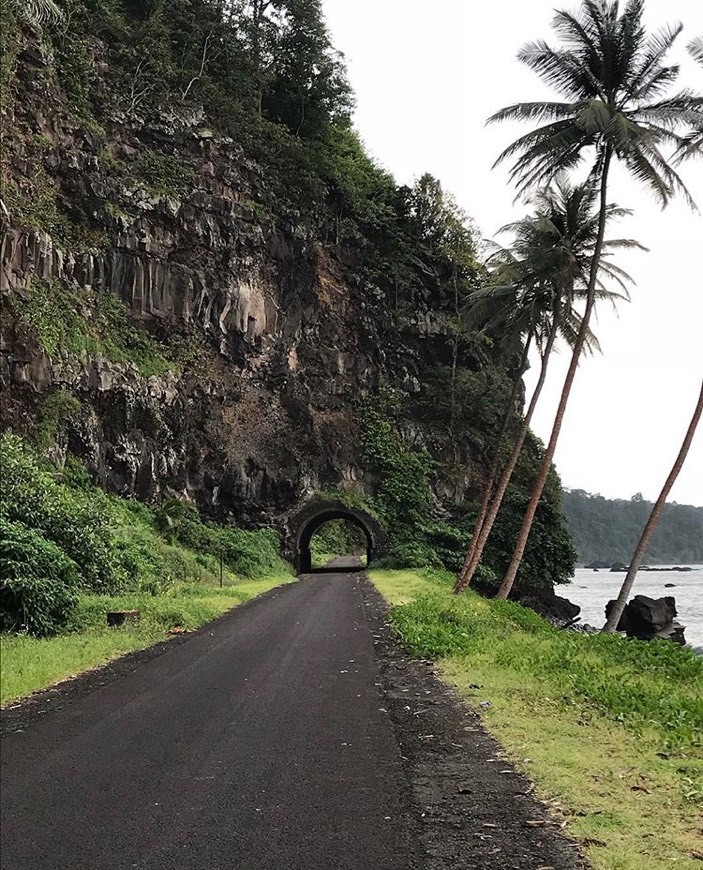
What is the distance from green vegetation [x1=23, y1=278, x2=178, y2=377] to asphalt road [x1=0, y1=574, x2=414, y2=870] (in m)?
18.2

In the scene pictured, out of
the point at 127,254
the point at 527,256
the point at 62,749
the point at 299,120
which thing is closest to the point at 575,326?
the point at 527,256

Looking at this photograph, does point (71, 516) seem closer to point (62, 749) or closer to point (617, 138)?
point (62, 749)

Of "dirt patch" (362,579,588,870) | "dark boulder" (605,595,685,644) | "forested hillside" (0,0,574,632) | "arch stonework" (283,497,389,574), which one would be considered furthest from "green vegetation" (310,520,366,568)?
"dirt patch" (362,579,588,870)

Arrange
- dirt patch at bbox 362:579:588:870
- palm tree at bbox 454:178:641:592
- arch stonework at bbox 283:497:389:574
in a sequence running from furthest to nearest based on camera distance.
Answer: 1. arch stonework at bbox 283:497:389:574
2. palm tree at bbox 454:178:641:592
3. dirt patch at bbox 362:579:588:870

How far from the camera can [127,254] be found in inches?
1172

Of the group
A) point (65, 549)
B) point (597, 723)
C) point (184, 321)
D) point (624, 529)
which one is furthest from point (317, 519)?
point (624, 529)

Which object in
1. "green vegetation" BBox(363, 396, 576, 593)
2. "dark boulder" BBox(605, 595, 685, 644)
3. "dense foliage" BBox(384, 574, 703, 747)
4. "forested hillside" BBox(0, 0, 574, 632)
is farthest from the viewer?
"green vegetation" BBox(363, 396, 576, 593)

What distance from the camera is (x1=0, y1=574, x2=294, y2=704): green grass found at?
27.4 ft

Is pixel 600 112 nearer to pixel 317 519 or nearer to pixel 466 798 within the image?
pixel 466 798

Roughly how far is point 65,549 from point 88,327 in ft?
51.1

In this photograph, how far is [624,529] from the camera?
162 meters

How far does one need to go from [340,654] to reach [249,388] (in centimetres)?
2529

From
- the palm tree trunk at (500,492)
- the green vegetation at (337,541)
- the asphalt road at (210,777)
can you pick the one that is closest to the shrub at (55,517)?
the asphalt road at (210,777)

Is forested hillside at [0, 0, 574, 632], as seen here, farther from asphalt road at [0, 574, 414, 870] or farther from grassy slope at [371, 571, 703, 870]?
asphalt road at [0, 574, 414, 870]
